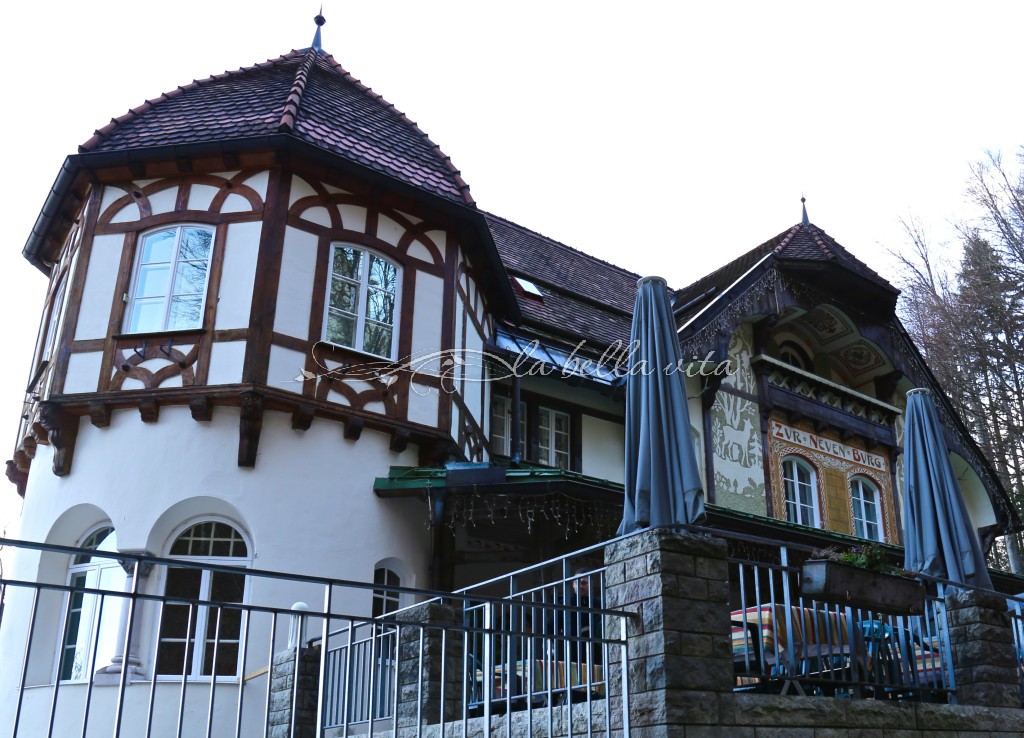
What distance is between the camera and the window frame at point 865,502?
19675 millimetres

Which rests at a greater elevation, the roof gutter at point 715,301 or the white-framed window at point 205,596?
the roof gutter at point 715,301

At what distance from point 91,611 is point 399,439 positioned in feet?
13.4

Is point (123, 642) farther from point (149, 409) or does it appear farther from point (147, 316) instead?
point (147, 316)

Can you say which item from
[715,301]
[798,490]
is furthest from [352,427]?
[798,490]

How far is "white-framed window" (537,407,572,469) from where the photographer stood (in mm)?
16453

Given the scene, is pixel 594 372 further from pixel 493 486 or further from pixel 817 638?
pixel 817 638

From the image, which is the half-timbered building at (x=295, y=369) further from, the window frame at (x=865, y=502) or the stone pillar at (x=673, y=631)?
the stone pillar at (x=673, y=631)

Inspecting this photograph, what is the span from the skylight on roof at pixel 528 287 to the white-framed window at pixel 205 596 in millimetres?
8098

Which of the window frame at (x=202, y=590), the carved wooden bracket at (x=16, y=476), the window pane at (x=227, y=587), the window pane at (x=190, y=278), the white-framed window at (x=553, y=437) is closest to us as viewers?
Answer: the window frame at (x=202, y=590)

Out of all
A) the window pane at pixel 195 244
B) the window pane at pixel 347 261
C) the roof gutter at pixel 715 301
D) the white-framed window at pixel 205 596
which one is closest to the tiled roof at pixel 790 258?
the roof gutter at pixel 715 301

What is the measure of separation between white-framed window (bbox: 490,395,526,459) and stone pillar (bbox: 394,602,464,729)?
7.05m

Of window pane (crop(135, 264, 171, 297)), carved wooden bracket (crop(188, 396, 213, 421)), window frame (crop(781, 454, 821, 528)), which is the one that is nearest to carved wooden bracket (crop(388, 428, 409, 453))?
carved wooden bracket (crop(188, 396, 213, 421))

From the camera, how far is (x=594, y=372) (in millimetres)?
16828

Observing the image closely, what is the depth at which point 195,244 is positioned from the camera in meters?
13.2
